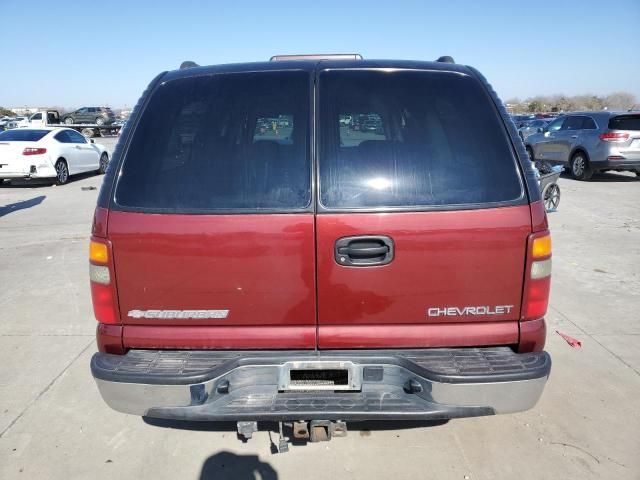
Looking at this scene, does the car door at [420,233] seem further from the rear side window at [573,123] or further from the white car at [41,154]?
the rear side window at [573,123]

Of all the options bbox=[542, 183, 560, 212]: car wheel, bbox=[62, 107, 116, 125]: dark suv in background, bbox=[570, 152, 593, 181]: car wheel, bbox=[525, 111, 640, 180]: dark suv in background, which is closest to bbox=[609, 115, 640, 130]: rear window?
bbox=[525, 111, 640, 180]: dark suv in background

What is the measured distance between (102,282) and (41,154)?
39.0 ft

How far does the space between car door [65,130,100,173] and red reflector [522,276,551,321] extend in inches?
548

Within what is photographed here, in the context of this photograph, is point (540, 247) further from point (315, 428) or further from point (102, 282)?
point (102, 282)

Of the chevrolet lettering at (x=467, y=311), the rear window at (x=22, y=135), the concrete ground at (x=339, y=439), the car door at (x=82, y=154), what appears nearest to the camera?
the chevrolet lettering at (x=467, y=311)

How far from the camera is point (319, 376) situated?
2174 millimetres

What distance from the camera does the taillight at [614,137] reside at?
37.8 feet

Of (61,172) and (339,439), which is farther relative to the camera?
(61,172)

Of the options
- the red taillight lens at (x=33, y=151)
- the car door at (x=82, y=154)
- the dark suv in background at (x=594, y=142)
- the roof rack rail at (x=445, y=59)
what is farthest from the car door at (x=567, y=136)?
the red taillight lens at (x=33, y=151)

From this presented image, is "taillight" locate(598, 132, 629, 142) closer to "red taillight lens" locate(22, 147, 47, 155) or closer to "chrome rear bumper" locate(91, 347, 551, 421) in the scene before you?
"chrome rear bumper" locate(91, 347, 551, 421)

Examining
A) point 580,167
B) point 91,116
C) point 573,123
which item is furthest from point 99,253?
point 91,116

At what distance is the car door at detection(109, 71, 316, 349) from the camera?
2039 mm

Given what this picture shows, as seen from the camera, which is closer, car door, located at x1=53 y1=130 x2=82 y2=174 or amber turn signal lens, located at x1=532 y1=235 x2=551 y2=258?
amber turn signal lens, located at x1=532 y1=235 x2=551 y2=258

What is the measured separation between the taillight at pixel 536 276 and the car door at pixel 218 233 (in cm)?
97
